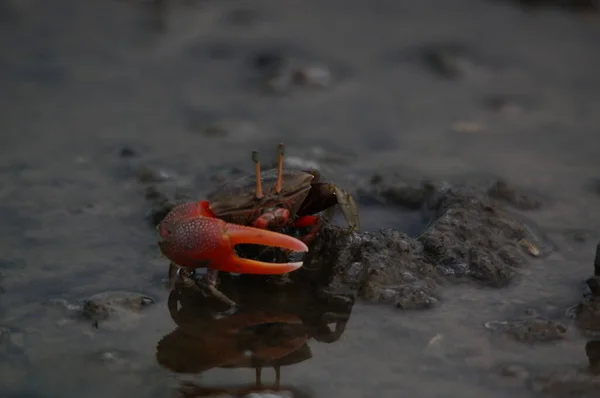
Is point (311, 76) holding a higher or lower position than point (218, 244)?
higher

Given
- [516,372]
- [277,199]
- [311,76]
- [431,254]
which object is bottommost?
[516,372]

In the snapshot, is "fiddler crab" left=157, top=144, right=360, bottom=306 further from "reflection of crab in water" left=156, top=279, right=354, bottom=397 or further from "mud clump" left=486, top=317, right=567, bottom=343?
"mud clump" left=486, top=317, right=567, bottom=343

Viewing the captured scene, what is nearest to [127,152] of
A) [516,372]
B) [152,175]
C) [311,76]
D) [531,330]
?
[152,175]

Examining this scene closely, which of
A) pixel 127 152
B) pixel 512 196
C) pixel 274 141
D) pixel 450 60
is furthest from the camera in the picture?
pixel 450 60

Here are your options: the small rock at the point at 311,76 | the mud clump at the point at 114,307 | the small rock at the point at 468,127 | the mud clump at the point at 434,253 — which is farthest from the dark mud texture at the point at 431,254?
the small rock at the point at 311,76

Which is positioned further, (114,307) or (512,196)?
(512,196)

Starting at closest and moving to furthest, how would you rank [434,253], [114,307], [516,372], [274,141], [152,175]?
[516,372]
[114,307]
[434,253]
[152,175]
[274,141]

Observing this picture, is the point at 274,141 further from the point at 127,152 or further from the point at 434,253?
the point at 434,253

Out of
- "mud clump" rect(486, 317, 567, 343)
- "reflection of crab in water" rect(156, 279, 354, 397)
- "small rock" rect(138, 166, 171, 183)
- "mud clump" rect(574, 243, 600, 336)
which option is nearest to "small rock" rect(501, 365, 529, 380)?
"mud clump" rect(486, 317, 567, 343)
